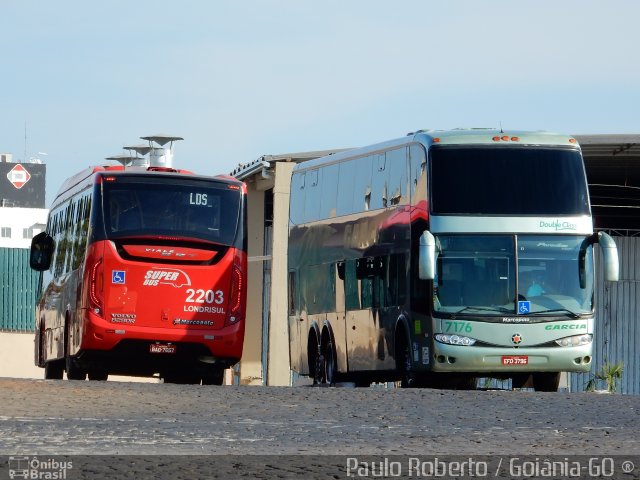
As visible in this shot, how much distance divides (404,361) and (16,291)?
41579mm

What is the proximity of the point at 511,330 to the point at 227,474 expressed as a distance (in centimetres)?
1429

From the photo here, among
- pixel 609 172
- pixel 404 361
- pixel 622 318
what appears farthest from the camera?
pixel 622 318

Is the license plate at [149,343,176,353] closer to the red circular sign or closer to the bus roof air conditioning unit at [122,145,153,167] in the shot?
the bus roof air conditioning unit at [122,145,153,167]

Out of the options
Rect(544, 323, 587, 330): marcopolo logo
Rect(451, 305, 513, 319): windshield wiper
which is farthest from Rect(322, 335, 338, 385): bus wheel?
Rect(544, 323, 587, 330): marcopolo logo

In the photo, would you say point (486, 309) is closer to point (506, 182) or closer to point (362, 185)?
point (506, 182)

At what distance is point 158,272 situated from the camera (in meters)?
23.4

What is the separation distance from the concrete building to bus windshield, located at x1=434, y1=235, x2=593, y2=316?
13.9 metres

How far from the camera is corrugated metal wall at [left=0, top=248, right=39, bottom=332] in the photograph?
63.1 m

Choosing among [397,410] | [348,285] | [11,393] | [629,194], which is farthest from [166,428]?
[629,194]

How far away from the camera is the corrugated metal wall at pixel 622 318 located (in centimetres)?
4209

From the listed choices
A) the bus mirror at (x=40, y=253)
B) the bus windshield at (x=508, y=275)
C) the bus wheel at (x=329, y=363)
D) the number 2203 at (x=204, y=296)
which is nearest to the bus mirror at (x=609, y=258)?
the bus windshield at (x=508, y=275)

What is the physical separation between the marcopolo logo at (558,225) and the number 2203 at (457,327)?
1.79 metres

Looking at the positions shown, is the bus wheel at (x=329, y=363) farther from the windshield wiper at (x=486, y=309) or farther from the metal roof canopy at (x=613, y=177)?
the metal roof canopy at (x=613, y=177)

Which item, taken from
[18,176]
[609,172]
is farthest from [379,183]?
[18,176]
